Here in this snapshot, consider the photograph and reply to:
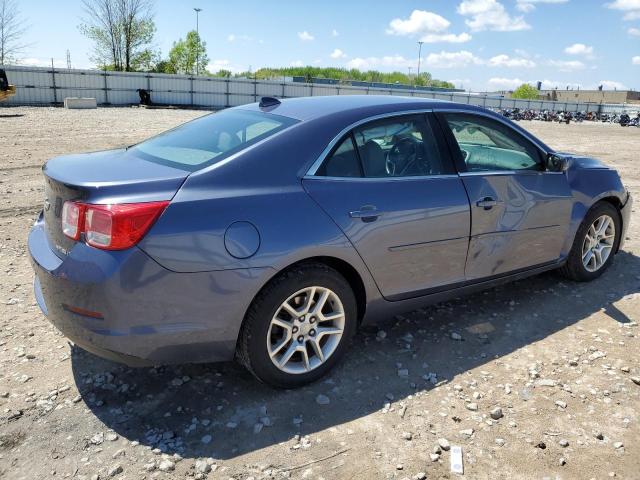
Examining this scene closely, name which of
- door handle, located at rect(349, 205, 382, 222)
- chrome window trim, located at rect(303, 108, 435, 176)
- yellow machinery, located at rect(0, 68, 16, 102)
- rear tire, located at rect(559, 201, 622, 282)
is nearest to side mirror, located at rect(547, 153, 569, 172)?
rear tire, located at rect(559, 201, 622, 282)

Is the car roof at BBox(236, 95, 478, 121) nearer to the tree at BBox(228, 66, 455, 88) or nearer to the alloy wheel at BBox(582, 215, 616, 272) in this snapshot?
the alloy wheel at BBox(582, 215, 616, 272)

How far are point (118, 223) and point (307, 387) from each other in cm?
146

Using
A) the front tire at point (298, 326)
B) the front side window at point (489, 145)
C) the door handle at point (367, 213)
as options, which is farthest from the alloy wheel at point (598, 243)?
the front tire at point (298, 326)

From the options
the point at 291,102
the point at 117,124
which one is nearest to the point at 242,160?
the point at 291,102

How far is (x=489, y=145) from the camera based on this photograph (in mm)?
4055

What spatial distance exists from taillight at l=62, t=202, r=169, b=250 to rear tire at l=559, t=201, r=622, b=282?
3.68 metres

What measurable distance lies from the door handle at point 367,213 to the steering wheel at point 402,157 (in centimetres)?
33

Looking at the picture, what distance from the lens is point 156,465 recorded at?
8.11 feet

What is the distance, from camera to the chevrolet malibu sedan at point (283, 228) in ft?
8.31

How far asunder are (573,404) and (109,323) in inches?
102

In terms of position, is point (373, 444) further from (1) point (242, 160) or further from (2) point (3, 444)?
(2) point (3, 444)

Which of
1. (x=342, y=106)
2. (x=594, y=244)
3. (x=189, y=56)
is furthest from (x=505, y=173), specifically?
(x=189, y=56)

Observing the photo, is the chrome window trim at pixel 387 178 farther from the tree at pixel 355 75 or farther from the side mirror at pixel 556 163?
the tree at pixel 355 75

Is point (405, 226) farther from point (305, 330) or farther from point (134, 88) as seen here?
point (134, 88)
